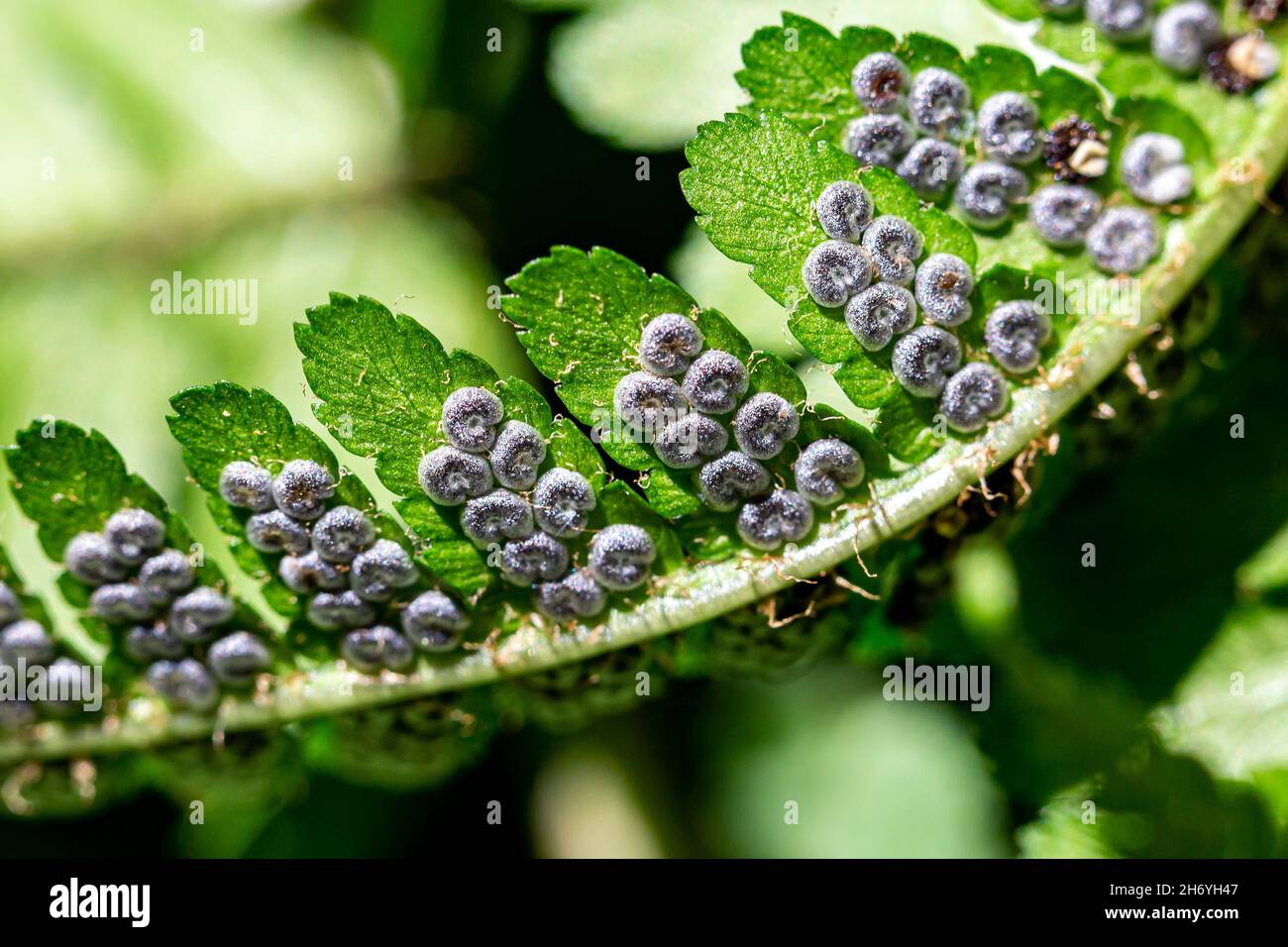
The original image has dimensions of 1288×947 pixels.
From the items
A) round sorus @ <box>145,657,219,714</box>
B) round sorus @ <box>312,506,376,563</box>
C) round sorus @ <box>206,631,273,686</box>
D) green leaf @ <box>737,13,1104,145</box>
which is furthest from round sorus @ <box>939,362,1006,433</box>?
round sorus @ <box>145,657,219,714</box>

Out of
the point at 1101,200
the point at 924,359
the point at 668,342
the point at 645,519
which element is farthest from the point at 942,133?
the point at 645,519

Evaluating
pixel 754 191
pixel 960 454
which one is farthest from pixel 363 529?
pixel 960 454

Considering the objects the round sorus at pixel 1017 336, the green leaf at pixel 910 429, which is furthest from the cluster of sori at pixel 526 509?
the round sorus at pixel 1017 336

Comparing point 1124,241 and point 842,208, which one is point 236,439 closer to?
point 842,208

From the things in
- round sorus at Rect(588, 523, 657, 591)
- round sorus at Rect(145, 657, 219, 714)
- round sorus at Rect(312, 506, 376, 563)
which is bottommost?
round sorus at Rect(145, 657, 219, 714)

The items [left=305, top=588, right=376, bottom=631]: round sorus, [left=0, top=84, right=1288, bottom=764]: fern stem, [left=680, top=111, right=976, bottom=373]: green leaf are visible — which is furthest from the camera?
[left=305, top=588, right=376, bottom=631]: round sorus

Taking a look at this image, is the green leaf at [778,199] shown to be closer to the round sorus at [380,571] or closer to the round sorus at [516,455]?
the round sorus at [516,455]

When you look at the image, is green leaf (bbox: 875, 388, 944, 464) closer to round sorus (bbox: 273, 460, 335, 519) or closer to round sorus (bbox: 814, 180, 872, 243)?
round sorus (bbox: 814, 180, 872, 243)
